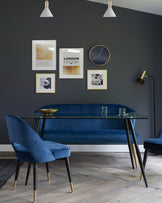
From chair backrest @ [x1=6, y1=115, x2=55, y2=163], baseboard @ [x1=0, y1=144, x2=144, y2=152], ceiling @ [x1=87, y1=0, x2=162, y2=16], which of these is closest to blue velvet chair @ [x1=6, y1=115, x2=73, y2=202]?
chair backrest @ [x1=6, y1=115, x2=55, y2=163]

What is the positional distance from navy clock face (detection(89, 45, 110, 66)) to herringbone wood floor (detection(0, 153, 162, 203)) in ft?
6.17

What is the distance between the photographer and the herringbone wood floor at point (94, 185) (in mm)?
2359

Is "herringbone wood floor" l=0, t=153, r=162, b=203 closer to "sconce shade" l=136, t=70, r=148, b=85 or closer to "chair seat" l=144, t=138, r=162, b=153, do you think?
"chair seat" l=144, t=138, r=162, b=153

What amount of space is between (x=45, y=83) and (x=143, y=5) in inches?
88.8

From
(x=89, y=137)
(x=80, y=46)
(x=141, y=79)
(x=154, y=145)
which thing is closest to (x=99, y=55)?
(x=80, y=46)

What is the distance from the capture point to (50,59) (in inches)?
183

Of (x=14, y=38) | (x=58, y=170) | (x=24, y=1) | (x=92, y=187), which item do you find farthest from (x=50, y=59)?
(x=92, y=187)

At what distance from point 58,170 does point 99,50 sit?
2392mm

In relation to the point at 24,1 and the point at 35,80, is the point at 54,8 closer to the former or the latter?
the point at 24,1

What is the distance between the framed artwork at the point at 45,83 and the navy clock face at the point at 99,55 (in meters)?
0.82

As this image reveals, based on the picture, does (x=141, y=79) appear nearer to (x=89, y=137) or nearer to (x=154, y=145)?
(x=89, y=137)

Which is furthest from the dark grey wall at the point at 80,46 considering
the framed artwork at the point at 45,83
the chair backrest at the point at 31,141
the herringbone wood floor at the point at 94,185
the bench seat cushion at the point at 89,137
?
the chair backrest at the point at 31,141

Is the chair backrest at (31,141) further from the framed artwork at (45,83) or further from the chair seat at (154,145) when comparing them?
the framed artwork at (45,83)

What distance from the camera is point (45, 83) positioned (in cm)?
465
